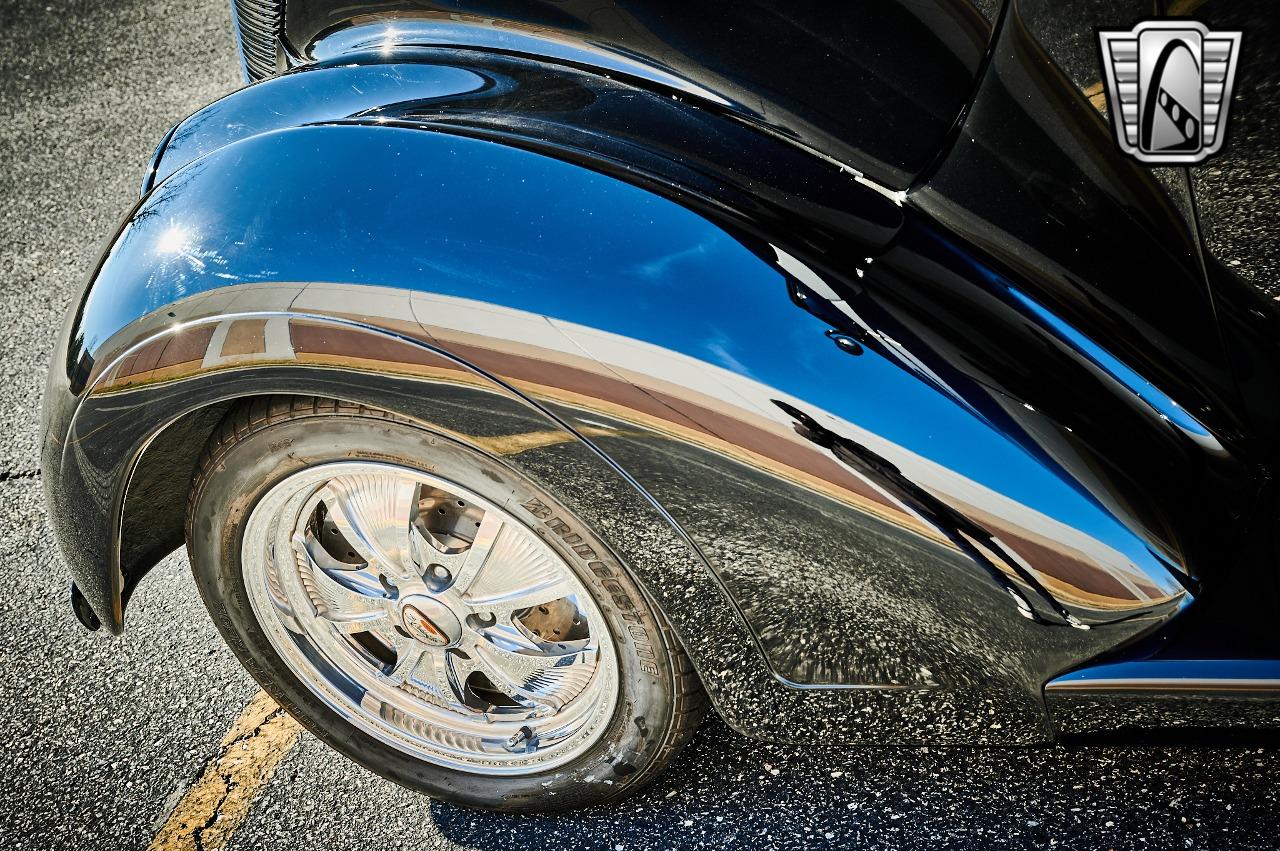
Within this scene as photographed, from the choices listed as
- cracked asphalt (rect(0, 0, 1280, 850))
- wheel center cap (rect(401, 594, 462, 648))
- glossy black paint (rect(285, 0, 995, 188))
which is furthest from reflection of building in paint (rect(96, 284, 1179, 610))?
cracked asphalt (rect(0, 0, 1280, 850))

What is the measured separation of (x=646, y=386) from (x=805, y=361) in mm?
220

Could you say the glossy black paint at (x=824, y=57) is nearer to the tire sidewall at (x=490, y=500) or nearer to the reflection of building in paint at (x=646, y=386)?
the reflection of building in paint at (x=646, y=386)

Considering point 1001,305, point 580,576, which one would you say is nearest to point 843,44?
point 1001,305

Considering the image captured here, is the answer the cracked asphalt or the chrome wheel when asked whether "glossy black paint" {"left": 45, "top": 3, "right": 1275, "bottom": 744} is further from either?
the cracked asphalt

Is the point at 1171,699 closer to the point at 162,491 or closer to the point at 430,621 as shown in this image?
the point at 430,621

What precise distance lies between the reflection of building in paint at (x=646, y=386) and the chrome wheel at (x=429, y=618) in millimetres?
232

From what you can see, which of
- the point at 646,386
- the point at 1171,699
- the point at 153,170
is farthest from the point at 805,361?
the point at 153,170

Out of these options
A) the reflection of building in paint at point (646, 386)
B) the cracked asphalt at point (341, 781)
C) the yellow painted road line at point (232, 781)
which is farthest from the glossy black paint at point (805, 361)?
the yellow painted road line at point (232, 781)

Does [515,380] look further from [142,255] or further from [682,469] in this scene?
[142,255]

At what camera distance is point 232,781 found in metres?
2.11

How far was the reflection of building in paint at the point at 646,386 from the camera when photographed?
4.29 feet

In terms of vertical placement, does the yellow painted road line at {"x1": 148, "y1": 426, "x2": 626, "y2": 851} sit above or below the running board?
below

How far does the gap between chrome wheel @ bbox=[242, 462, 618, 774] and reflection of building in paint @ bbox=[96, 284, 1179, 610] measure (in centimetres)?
23

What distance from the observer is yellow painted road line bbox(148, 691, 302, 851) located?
204 centimetres
